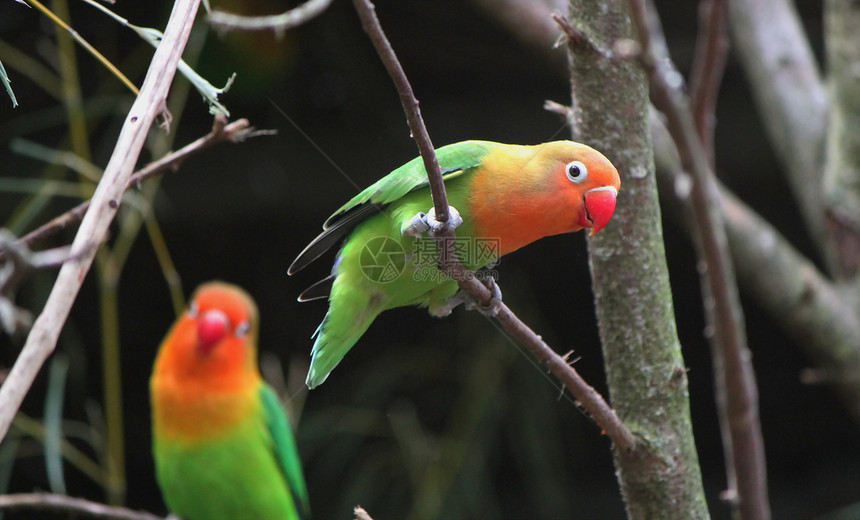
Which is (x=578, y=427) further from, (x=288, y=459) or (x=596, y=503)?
(x=288, y=459)

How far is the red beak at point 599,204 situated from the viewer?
3.82ft

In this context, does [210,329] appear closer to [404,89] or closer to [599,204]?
[599,204]

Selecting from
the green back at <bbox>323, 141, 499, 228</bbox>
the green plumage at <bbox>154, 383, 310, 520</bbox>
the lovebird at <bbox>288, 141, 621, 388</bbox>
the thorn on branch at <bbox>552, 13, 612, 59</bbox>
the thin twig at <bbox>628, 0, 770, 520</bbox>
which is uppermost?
the thorn on branch at <bbox>552, 13, 612, 59</bbox>

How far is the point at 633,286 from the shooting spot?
1.42m

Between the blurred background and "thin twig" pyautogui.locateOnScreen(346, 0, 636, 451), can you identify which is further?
the blurred background

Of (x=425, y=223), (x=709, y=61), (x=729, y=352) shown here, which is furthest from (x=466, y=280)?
(x=709, y=61)

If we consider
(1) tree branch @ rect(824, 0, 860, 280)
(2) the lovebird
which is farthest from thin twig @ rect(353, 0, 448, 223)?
(1) tree branch @ rect(824, 0, 860, 280)

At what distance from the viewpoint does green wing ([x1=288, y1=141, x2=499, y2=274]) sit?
49.3 inches

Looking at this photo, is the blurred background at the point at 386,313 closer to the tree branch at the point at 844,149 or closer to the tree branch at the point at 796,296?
the tree branch at the point at 796,296

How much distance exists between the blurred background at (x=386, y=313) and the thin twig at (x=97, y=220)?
149 cm

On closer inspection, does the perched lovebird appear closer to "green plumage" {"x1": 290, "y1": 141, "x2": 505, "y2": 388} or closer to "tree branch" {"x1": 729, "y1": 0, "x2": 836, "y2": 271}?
"green plumage" {"x1": 290, "y1": 141, "x2": 505, "y2": 388}

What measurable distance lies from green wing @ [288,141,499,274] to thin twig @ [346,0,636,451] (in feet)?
0.82

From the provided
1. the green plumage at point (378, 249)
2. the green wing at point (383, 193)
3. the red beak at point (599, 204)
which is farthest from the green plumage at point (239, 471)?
the red beak at point (599, 204)

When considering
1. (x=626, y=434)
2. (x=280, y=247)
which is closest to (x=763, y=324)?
(x=280, y=247)
